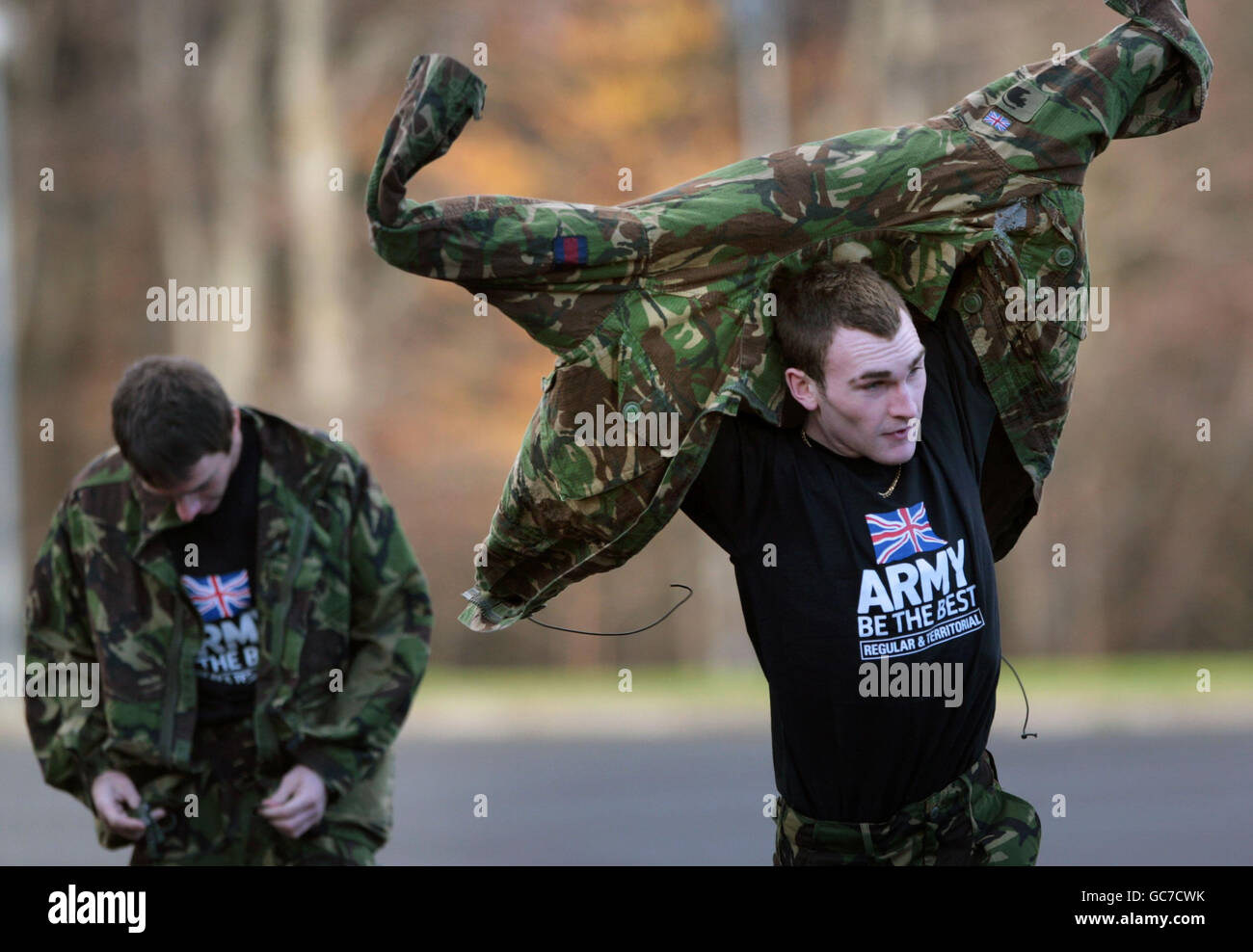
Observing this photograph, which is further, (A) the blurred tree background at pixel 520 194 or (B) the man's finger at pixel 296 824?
(A) the blurred tree background at pixel 520 194

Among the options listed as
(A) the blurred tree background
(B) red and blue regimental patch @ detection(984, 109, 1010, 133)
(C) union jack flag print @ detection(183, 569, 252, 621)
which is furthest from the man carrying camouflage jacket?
(A) the blurred tree background

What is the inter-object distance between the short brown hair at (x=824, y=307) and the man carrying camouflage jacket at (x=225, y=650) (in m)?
2.09

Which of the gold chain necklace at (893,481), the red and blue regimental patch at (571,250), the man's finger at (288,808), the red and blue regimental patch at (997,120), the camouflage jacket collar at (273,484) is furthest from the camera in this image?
the camouflage jacket collar at (273,484)

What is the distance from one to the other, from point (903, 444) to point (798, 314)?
1.36 feet

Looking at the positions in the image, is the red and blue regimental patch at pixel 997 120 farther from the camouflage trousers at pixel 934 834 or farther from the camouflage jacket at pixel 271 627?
the camouflage jacket at pixel 271 627

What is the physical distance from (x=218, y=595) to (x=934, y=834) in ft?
8.63

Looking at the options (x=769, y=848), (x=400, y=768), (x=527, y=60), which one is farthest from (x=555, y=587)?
(x=527, y=60)

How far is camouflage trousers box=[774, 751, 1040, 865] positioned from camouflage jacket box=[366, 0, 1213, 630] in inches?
33.7

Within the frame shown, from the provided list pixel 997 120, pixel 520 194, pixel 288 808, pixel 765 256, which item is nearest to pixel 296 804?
pixel 288 808

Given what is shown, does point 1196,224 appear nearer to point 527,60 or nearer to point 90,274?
point 527,60

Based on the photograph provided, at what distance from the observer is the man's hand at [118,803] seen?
529 cm

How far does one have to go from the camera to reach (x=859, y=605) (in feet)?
12.5

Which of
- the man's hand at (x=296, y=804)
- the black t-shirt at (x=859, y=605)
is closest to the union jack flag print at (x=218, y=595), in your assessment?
the man's hand at (x=296, y=804)

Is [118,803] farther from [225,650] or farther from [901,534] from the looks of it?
[901,534]
